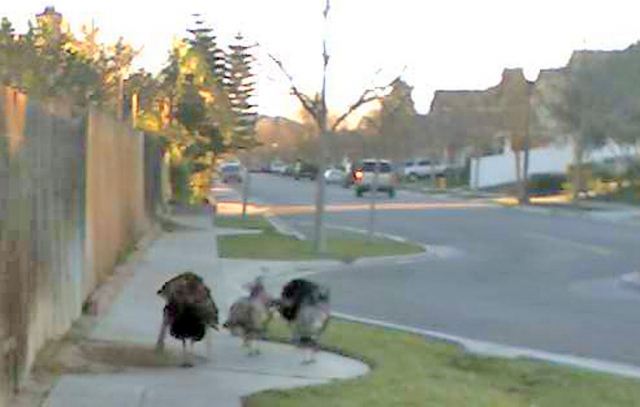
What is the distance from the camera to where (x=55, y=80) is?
67.4ft

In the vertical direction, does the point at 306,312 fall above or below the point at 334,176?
above

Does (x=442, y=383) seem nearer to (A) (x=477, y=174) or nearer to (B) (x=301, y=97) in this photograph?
(B) (x=301, y=97)

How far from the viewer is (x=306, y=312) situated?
34.2ft

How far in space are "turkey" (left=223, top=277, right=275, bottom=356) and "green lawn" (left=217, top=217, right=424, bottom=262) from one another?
40.5 feet

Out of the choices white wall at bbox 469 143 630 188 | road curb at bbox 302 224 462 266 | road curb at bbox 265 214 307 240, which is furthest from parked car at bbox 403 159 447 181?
road curb at bbox 302 224 462 266

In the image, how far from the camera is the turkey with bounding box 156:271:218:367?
10.0 metres

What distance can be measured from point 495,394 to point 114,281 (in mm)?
7473

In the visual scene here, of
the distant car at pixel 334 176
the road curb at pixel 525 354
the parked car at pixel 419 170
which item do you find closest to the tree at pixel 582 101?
the distant car at pixel 334 176

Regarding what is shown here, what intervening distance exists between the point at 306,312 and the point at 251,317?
570 mm

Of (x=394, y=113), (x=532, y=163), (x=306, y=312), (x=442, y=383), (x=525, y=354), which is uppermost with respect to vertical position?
(x=394, y=113)

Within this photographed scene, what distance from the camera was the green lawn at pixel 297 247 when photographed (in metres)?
24.3

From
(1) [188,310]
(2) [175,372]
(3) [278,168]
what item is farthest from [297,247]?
(3) [278,168]

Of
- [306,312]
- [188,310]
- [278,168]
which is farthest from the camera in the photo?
[278,168]

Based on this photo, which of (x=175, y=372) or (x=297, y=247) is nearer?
(x=175, y=372)
